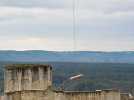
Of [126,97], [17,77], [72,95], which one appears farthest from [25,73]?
[126,97]

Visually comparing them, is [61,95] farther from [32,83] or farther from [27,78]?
[27,78]

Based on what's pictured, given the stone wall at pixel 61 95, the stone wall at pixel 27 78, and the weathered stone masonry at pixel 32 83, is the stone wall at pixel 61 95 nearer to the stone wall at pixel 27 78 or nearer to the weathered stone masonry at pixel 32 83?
the weathered stone masonry at pixel 32 83

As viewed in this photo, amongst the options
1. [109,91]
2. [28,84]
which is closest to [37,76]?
[28,84]

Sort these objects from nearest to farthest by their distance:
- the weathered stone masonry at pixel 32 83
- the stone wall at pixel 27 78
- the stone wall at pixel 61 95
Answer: the stone wall at pixel 61 95 → the weathered stone masonry at pixel 32 83 → the stone wall at pixel 27 78

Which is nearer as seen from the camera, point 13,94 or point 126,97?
point 13,94

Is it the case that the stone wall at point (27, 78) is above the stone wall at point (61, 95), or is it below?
above

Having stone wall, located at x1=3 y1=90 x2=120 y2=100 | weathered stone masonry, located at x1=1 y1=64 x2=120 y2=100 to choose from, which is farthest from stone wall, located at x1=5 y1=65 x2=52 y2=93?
stone wall, located at x1=3 y1=90 x2=120 y2=100

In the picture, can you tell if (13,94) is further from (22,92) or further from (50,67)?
(50,67)

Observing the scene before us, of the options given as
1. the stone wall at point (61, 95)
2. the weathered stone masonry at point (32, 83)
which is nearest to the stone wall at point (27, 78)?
the weathered stone masonry at point (32, 83)

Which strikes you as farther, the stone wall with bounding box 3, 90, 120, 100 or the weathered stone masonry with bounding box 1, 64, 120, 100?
the weathered stone masonry with bounding box 1, 64, 120, 100

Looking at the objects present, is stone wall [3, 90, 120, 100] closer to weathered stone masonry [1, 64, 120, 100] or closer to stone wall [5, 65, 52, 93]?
weathered stone masonry [1, 64, 120, 100]

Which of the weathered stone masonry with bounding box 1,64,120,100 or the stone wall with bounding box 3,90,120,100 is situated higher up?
the weathered stone masonry with bounding box 1,64,120,100
